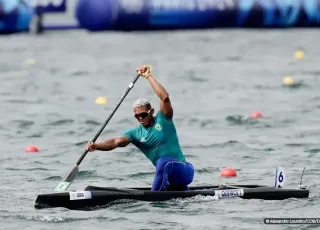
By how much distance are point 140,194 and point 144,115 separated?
115cm

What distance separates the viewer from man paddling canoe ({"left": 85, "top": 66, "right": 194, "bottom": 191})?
631 inches

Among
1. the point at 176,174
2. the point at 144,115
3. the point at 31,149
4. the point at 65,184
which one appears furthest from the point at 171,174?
the point at 31,149

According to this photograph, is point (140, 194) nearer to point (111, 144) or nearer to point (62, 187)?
point (111, 144)

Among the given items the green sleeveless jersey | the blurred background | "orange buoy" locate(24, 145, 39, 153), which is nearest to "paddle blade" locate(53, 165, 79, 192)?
the blurred background

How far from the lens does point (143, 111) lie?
51.8 feet

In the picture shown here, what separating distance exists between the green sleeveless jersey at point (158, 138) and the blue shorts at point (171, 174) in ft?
0.39

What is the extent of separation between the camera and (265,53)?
3822 centimetres

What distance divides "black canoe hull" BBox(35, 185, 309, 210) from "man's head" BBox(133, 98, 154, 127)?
101cm

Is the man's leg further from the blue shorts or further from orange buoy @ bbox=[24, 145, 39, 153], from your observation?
orange buoy @ bbox=[24, 145, 39, 153]

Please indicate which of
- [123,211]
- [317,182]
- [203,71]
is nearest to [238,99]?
[203,71]

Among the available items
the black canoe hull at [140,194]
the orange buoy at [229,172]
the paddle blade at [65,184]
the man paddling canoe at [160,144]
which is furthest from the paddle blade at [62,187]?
the orange buoy at [229,172]

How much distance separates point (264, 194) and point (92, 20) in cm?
2363

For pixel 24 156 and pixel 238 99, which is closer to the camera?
pixel 24 156

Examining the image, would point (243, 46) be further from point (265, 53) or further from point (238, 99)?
point (238, 99)
